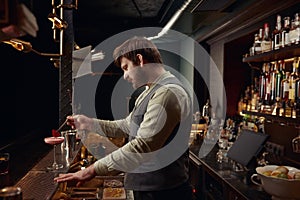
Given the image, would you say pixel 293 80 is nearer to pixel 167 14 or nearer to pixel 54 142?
pixel 54 142

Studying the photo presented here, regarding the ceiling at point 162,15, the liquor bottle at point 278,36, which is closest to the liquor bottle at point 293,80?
the liquor bottle at point 278,36

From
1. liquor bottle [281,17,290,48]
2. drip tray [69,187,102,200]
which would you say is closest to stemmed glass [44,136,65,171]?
drip tray [69,187,102,200]

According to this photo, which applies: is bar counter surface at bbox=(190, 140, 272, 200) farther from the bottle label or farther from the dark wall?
the dark wall

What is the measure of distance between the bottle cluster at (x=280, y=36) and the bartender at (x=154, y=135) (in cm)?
97

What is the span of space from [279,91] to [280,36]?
1.82ft

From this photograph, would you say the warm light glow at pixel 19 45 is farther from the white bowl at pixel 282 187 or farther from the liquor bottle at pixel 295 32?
the liquor bottle at pixel 295 32

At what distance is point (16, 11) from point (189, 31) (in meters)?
5.74

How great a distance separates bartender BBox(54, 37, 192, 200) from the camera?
2.08 metres

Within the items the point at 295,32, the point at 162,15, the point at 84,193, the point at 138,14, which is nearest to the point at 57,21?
the point at 84,193

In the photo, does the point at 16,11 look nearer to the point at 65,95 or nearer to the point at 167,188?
the point at 167,188

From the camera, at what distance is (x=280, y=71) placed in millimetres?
3291

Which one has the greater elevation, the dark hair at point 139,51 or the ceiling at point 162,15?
the ceiling at point 162,15

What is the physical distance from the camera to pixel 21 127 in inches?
A: 170

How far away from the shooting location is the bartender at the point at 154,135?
2082 millimetres
